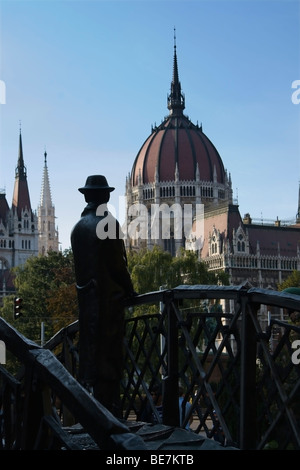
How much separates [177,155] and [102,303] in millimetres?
112632

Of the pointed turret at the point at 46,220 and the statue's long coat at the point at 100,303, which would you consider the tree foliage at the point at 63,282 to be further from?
the pointed turret at the point at 46,220

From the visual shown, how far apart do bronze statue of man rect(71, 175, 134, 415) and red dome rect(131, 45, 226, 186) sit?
110856mm

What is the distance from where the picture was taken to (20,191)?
130625 millimetres

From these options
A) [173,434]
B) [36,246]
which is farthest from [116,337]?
[36,246]

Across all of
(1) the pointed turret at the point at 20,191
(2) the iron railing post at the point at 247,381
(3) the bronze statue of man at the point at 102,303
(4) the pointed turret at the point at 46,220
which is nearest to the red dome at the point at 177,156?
(1) the pointed turret at the point at 20,191

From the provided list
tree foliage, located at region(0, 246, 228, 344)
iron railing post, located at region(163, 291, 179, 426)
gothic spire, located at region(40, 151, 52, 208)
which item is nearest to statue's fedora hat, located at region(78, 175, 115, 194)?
iron railing post, located at region(163, 291, 179, 426)

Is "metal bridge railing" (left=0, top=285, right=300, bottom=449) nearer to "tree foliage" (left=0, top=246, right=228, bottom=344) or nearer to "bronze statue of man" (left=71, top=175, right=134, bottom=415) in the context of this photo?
"bronze statue of man" (left=71, top=175, right=134, bottom=415)

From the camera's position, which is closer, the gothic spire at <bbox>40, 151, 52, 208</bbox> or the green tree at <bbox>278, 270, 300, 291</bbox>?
the green tree at <bbox>278, 270, 300, 291</bbox>

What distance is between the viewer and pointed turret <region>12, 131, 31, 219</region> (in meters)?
128

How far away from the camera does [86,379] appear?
7223 mm

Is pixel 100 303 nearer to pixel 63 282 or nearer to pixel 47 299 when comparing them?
pixel 47 299

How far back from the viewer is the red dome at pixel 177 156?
4673 inches
